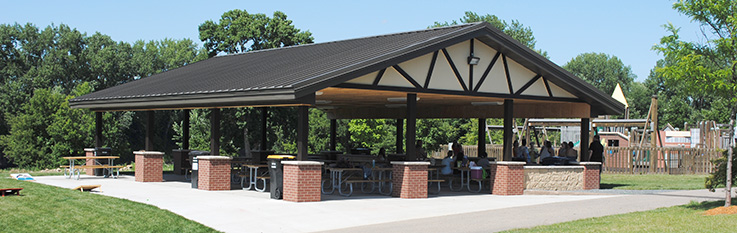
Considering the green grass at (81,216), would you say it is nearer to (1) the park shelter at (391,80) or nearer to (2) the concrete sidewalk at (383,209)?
(2) the concrete sidewalk at (383,209)

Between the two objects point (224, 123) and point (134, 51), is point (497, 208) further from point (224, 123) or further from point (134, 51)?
point (134, 51)

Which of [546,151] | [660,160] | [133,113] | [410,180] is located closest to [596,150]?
[546,151]

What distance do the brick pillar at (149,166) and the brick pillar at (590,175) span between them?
11.4 meters

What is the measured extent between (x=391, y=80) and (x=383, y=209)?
3334mm

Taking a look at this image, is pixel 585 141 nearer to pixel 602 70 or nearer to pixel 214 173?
pixel 214 173

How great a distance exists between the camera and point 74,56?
191 feet

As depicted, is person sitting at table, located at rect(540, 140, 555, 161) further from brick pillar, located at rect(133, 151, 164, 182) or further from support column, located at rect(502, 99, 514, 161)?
brick pillar, located at rect(133, 151, 164, 182)

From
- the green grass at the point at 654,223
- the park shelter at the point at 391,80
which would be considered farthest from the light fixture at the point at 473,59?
the green grass at the point at 654,223

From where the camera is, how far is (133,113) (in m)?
56.0

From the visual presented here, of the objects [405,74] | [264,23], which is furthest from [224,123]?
[405,74]

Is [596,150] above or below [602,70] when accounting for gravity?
below

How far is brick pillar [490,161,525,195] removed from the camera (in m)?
18.9

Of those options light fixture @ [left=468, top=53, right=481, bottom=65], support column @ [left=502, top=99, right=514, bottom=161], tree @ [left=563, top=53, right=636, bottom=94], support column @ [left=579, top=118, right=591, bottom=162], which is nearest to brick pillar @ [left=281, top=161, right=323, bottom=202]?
light fixture @ [left=468, top=53, right=481, bottom=65]

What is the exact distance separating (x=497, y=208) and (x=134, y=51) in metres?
56.5
